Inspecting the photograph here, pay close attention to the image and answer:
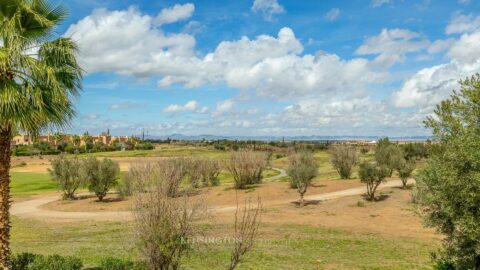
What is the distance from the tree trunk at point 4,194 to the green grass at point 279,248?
375cm

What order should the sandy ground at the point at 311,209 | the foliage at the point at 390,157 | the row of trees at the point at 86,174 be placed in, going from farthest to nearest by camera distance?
the foliage at the point at 390,157 → the row of trees at the point at 86,174 → the sandy ground at the point at 311,209

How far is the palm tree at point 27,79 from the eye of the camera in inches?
455

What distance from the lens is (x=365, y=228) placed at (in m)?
29.5

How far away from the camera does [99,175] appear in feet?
A: 165

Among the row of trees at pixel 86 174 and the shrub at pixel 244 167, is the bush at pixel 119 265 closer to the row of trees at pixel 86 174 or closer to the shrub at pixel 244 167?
the row of trees at pixel 86 174

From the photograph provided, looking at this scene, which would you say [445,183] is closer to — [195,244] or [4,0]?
[195,244]

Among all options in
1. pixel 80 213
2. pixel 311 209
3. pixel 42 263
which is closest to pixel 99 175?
pixel 80 213

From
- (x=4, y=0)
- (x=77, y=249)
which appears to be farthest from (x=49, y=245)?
(x=4, y=0)

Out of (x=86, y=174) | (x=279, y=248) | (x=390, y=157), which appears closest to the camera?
(x=279, y=248)

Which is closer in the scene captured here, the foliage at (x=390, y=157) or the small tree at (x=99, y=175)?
the small tree at (x=99, y=175)

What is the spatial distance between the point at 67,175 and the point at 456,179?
165 ft

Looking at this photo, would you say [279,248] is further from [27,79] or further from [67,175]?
[67,175]

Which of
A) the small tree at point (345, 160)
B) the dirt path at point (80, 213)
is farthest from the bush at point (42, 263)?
the small tree at point (345, 160)

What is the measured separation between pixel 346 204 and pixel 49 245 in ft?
91.2
